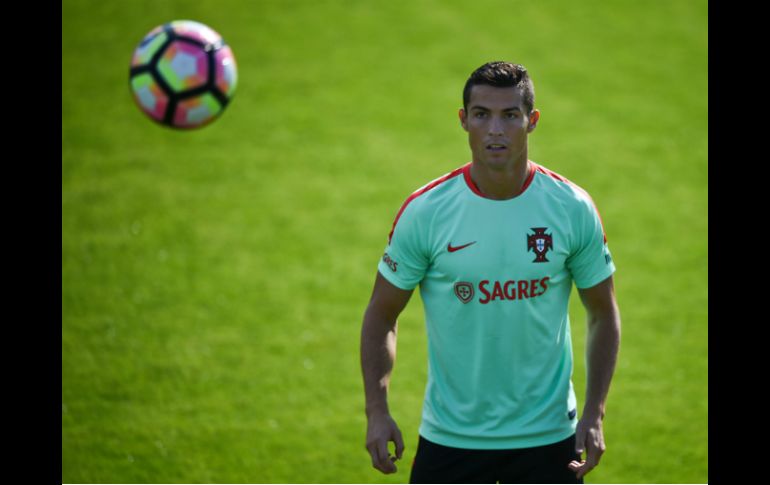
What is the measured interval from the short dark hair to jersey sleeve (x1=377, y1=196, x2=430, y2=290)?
1.98ft

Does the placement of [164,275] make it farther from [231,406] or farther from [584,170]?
[584,170]

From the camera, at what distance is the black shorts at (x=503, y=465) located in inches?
179

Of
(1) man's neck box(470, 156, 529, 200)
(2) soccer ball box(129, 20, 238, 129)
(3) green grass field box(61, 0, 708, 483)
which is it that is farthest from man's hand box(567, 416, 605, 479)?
(2) soccer ball box(129, 20, 238, 129)

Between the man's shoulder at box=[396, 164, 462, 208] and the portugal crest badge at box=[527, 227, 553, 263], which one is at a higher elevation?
the man's shoulder at box=[396, 164, 462, 208]

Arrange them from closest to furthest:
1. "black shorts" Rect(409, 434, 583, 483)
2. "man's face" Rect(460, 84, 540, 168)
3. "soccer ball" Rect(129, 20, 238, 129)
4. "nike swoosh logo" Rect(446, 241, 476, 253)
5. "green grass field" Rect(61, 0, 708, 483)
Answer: "man's face" Rect(460, 84, 540, 168) < "nike swoosh logo" Rect(446, 241, 476, 253) < "black shorts" Rect(409, 434, 583, 483) < "soccer ball" Rect(129, 20, 238, 129) < "green grass field" Rect(61, 0, 708, 483)

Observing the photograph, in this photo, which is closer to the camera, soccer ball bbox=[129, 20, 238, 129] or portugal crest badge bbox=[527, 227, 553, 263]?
portugal crest badge bbox=[527, 227, 553, 263]

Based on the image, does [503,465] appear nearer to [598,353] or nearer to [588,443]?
[588,443]

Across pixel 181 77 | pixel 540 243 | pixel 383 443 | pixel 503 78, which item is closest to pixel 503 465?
pixel 383 443

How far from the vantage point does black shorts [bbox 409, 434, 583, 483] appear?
4551 mm

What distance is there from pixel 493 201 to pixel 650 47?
12758 millimetres

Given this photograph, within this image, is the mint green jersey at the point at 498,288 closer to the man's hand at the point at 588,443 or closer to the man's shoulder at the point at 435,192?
the man's shoulder at the point at 435,192

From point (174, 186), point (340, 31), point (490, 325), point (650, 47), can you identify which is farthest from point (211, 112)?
point (650, 47)

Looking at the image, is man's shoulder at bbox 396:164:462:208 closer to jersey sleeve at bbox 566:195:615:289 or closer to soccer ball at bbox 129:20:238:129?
jersey sleeve at bbox 566:195:615:289

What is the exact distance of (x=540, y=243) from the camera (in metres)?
4.41
